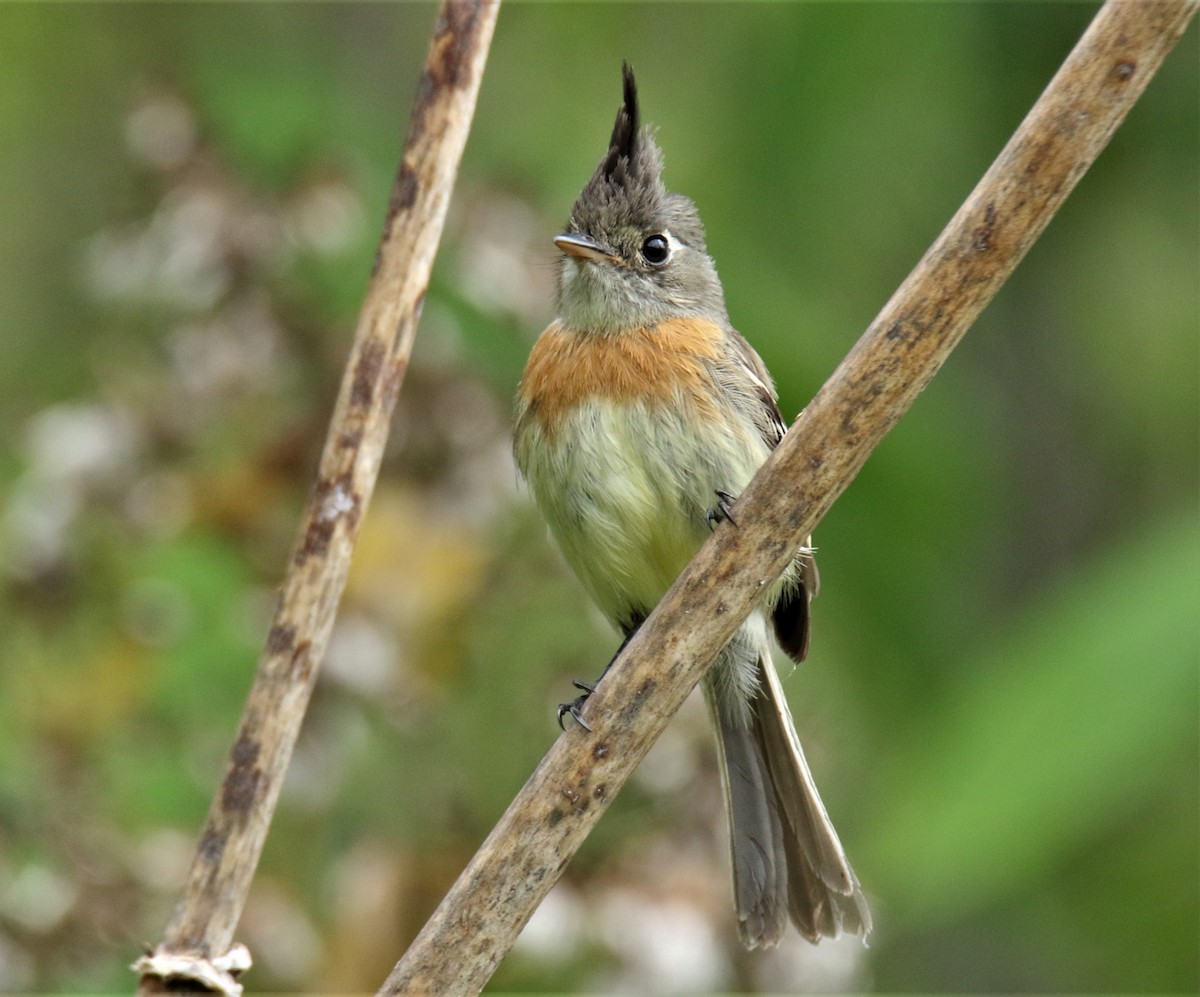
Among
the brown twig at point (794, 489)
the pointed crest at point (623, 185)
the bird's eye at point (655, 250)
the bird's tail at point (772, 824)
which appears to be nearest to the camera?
the brown twig at point (794, 489)

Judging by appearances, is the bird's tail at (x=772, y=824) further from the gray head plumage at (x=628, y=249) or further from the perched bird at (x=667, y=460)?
the gray head plumage at (x=628, y=249)

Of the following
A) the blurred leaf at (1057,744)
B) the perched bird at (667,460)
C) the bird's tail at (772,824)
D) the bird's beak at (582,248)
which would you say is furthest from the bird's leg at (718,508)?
the blurred leaf at (1057,744)

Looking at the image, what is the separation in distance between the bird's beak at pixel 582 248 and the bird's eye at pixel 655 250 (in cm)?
12

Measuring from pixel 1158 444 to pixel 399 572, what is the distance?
306 centimetres

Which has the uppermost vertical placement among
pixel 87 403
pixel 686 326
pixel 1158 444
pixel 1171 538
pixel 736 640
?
pixel 1158 444

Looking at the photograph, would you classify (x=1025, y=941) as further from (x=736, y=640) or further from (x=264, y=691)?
(x=264, y=691)

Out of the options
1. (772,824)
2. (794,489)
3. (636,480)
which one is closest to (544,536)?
(636,480)

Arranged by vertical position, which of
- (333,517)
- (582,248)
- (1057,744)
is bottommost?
(333,517)

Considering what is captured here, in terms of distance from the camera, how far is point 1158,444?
5.71m

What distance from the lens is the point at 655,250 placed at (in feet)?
12.6

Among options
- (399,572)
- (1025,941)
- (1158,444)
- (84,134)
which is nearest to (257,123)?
(399,572)

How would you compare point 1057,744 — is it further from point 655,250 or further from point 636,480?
point 655,250

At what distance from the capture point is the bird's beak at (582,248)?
369 centimetres

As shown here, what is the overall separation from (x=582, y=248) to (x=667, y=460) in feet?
2.13
